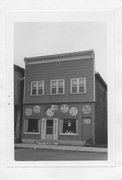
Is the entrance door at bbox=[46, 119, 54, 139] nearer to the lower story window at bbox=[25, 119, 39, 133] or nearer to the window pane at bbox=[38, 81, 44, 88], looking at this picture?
the lower story window at bbox=[25, 119, 39, 133]

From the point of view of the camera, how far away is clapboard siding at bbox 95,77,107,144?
201cm

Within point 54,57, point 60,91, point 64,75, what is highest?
point 54,57

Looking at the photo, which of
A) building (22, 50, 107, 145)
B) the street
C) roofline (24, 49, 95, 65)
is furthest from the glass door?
roofline (24, 49, 95, 65)

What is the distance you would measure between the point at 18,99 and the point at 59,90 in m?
0.26

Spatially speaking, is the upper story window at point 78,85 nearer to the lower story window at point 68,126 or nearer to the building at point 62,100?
the building at point 62,100

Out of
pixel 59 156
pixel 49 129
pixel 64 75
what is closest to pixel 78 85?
pixel 64 75

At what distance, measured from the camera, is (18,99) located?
2033 millimetres

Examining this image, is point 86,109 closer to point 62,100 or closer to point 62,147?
point 62,100

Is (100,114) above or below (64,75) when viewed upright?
below

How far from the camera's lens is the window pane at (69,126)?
2.08 metres

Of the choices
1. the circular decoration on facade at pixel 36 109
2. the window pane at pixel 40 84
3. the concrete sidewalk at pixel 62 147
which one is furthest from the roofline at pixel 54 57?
the concrete sidewalk at pixel 62 147
